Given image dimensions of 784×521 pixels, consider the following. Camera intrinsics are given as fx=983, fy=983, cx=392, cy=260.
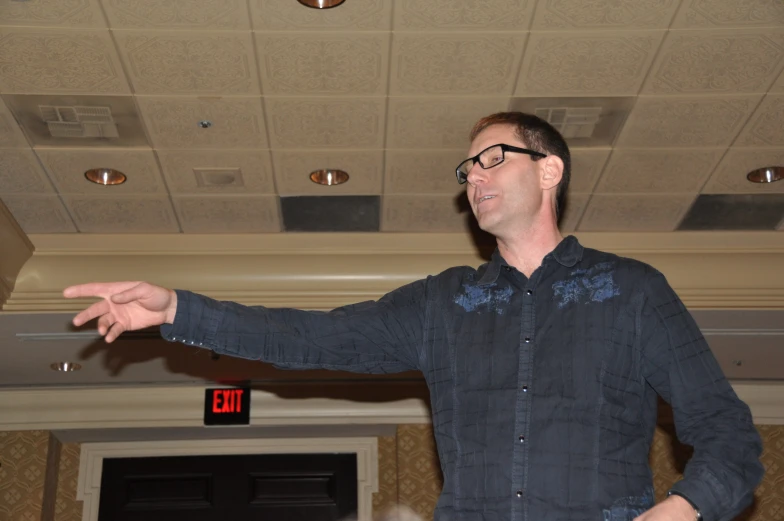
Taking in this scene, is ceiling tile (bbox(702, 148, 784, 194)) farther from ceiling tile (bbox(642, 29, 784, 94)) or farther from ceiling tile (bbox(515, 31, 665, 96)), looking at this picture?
ceiling tile (bbox(515, 31, 665, 96))

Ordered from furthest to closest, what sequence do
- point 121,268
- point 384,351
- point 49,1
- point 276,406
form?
point 276,406 < point 121,268 < point 49,1 < point 384,351

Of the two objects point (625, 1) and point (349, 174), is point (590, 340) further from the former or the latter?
point (349, 174)

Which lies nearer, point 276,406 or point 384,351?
point 384,351

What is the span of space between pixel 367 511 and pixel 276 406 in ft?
3.46

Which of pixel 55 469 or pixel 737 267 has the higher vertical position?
pixel 737 267

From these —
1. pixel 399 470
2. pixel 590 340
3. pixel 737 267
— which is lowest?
pixel 590 340

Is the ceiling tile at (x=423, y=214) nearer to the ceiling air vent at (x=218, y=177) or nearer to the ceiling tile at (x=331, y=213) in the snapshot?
the ceiling tile at (x=331, y=213)

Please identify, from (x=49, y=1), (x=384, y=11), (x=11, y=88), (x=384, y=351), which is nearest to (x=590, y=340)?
(x=384, y=351)

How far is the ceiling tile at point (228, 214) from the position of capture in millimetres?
5887

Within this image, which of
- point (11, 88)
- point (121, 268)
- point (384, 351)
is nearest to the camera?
point (384, 351)

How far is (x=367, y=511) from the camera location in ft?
24.3

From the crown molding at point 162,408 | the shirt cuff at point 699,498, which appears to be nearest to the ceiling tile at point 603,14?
the shirt cuff at point 699,498

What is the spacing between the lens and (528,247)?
1.87 m

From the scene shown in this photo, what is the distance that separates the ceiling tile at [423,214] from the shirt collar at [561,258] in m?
4.08
